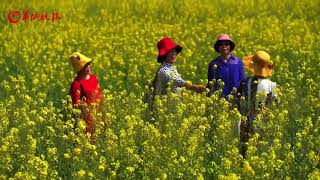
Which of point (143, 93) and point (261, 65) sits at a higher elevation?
point (261, 65)

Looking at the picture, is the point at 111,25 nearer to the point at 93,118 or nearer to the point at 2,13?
the point at 2,13

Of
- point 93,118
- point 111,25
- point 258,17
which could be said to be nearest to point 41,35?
point 111,25

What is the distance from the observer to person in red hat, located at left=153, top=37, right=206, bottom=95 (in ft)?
24.8

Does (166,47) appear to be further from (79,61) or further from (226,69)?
(79,61)

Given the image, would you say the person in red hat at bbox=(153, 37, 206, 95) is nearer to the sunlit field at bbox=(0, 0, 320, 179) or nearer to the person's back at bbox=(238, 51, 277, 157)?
the sunlit field at bbox=(0, 0, 320, 179)

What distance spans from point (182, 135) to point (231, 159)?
62cm

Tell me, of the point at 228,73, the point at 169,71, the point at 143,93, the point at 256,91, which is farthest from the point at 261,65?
the point at 143,93

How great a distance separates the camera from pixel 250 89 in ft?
23.2

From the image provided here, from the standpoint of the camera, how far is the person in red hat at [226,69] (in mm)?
7664

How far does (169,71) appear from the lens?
7.62 m

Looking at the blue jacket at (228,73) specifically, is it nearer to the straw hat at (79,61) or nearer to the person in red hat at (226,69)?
the person in red hat at (226,69)

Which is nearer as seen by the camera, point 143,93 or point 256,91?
point 256,91

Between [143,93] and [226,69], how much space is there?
1.04 metres

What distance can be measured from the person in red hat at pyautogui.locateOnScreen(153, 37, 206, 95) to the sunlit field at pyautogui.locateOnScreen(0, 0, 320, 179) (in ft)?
0.49
